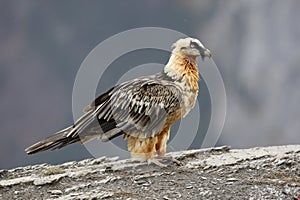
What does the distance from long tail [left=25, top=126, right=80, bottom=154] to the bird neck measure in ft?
6.62

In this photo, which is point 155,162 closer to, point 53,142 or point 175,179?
point 175,179

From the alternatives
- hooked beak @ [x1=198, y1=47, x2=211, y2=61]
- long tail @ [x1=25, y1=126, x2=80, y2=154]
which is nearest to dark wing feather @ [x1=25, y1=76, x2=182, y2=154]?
long tail @ [x1=25, y1=126, x2=80, y2=154]

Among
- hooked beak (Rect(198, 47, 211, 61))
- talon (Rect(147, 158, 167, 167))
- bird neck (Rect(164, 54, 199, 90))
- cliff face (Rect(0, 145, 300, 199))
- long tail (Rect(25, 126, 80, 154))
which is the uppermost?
hooked beak (Rect(198, 47, 211, 61))

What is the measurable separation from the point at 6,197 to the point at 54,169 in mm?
1417

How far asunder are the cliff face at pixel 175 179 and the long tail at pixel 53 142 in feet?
1.87

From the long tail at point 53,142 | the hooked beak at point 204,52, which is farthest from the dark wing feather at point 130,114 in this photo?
the hooked beak at point 204,52

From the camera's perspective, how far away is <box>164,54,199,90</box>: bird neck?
10.2 meters

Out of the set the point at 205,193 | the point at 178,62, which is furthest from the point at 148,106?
the point at 205,193

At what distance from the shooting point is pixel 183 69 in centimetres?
1026

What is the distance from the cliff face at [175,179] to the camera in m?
9.51

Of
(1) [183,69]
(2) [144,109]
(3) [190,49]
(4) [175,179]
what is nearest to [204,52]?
(3) [190,49]

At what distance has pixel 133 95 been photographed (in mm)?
10031

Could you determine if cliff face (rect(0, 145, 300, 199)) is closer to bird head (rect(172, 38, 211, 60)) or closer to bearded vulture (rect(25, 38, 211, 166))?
bearded vulture (rect(25, 38, 211, 166))

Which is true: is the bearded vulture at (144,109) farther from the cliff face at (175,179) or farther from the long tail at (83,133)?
the cliff face at (175,179)
